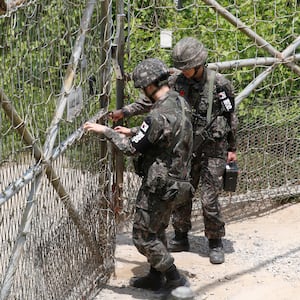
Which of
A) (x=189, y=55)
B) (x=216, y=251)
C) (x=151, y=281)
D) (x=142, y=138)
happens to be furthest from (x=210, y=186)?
(x=142, y=138)

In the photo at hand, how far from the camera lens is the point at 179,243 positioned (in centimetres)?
584

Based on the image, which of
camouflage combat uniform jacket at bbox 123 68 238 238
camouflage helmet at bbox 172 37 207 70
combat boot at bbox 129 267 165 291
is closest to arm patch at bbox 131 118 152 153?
camouflage combat uniform jacket at bbox 123 68 238 238

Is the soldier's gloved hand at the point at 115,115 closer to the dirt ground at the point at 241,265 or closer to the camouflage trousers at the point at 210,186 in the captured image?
the camouflage trousers at the point at 210,186

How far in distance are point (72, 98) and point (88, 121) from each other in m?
0.45

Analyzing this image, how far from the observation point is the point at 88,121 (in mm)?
4383

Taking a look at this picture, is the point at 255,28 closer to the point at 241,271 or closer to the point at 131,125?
the point at 131,125

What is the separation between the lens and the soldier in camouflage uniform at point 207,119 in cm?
514

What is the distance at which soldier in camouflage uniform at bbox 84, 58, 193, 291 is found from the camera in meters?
4.36

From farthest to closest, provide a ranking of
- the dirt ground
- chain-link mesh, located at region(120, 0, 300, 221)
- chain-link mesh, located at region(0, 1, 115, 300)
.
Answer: chain-link mesh, located at region(120, 0, 300, 221) < the dirt ground < chain-link mesh, located at region(0, 1, 115, 300)

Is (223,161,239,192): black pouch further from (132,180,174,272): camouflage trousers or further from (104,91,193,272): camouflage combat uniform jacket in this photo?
(132,180,174,272): camouflage trousers

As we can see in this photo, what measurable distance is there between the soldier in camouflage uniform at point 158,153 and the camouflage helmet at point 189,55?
619mm

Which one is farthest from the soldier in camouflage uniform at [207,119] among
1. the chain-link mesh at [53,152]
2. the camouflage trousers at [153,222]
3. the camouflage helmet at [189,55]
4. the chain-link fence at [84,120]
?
the camouflage trousers at [153,222]

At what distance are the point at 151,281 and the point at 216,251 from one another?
796 millimetres

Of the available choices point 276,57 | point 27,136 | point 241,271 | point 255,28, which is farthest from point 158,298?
point 255,28
